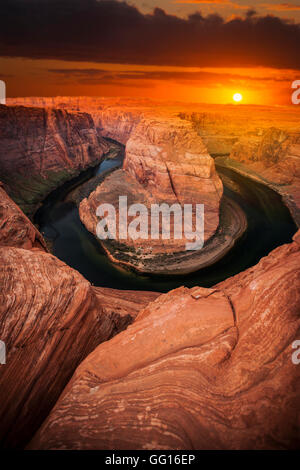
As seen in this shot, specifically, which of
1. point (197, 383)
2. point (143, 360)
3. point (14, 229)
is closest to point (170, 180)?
point (14, 229)

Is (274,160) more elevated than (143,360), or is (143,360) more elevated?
(274,160)

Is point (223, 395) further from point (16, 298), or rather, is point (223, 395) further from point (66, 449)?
point (16, 298)

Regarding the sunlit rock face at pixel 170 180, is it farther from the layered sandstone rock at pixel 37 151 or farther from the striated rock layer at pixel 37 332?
the layered sandstone rock at pixel 37 151

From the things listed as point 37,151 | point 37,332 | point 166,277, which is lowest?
point 166,277

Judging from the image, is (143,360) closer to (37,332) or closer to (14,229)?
(37,332)

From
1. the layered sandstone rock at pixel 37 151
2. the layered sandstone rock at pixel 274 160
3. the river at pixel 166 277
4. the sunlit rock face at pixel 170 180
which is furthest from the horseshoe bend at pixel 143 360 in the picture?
the layered sandstone rock at pixel 274 160

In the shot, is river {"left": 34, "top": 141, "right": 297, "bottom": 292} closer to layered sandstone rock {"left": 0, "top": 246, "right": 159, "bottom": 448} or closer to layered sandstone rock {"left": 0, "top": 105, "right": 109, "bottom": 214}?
layered sandstone rock {"left": 0, "top": 105, "right": 109, "bottom": 214}

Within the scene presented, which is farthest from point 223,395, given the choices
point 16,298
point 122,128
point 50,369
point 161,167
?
point 122,128
